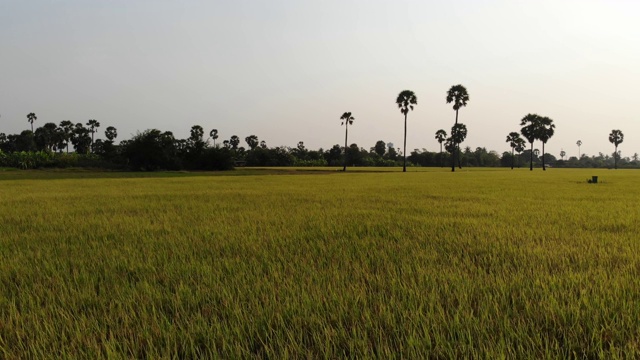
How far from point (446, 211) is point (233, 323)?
798 centimetres

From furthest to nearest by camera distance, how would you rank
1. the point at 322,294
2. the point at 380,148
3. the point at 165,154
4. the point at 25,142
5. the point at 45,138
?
the point at 380,148 → the point at 45,138 → the point at 25,142 → the point at 165,154 → the point at 322,294

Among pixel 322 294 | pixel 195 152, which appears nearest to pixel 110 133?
pixel 195 152

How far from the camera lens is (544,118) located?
276 feet

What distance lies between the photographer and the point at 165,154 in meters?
59.8

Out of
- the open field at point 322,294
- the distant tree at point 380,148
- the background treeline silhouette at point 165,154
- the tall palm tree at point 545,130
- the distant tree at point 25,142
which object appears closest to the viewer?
the open field at point 322,294

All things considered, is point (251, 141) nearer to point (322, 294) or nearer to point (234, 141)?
point (234, 141)

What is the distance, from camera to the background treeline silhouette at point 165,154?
196 ft

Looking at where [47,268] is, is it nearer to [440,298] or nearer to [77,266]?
[77,266]

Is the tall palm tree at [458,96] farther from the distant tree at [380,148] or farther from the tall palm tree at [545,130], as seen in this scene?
the distant tree at [380,148]

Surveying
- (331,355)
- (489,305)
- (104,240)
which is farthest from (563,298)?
(104,240)

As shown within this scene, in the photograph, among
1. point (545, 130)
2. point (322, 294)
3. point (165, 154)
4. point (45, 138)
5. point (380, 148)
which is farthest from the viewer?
point (380, 148)

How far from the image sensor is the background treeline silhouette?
196 feet

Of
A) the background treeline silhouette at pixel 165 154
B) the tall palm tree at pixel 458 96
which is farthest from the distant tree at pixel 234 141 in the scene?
the tall palm tree at pixel 458 96

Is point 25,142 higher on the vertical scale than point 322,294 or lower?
higher
